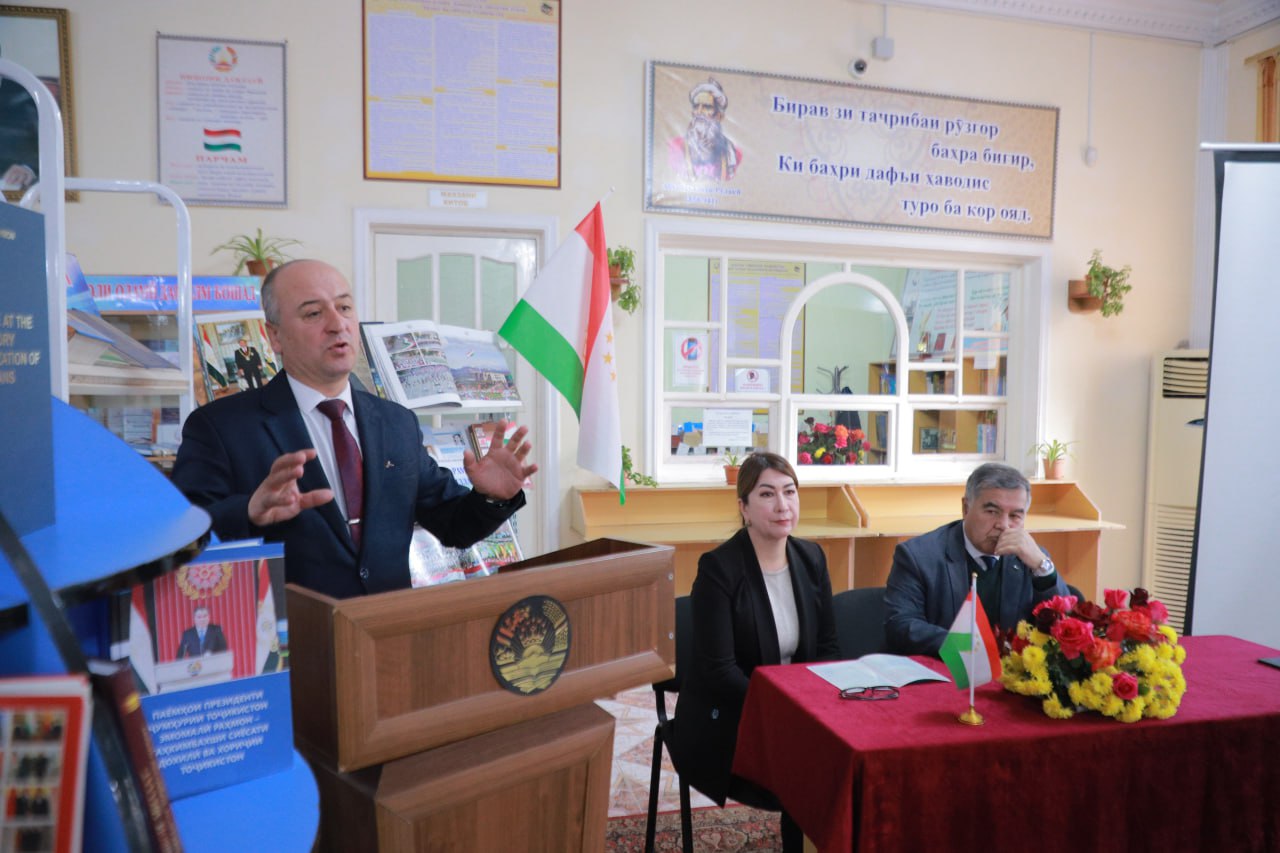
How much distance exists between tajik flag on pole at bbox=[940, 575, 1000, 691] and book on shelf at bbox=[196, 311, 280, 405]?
7.17 feet

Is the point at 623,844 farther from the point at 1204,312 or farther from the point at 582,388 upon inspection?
the point at 1204,312

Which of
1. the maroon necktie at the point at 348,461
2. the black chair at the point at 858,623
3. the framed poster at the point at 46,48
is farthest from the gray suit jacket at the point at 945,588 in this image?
the framed poster at the point at 46,48

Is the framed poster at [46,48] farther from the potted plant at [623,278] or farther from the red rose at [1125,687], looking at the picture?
the red rose at [1125,687]

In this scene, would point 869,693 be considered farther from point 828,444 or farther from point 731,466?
point 828,444

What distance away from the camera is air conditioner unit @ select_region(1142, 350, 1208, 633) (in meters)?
4.60

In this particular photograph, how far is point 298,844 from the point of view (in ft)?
2.04

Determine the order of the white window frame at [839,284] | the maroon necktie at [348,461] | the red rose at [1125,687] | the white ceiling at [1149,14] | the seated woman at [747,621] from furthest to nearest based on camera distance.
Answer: the white ceiling at [1149,14], the white window frame at [839,284], the seated woman at [747,621], the red rose at [1125,687], the maroon necktie at [348,461]

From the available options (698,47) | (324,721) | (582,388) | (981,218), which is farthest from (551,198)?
(324,721)

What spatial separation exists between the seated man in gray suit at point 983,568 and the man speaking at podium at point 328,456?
134 centimetres

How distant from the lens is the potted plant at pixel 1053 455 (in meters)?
4.70

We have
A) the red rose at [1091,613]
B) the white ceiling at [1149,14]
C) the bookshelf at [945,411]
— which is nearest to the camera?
the red rose at [1091,613]

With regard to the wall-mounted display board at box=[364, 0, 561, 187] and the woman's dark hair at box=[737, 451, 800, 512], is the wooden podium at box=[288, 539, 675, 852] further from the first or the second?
the wall-mounted display board at box=[364, 0, 561, 187]

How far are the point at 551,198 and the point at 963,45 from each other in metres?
2.63

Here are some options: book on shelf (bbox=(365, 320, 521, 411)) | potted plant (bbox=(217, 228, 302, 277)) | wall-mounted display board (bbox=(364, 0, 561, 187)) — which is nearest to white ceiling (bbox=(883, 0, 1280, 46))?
wall-mounted display board (bbox=(364, 0, 561, 187))
